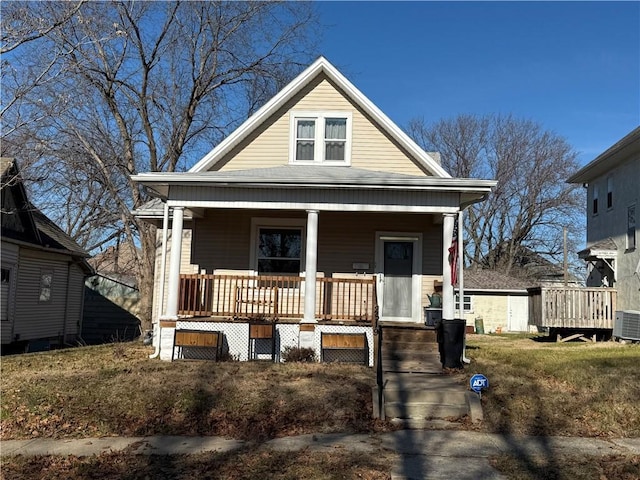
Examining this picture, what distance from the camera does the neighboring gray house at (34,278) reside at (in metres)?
16.8

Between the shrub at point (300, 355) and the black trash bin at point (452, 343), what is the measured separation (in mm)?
2526

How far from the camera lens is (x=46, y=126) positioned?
18.0 meters

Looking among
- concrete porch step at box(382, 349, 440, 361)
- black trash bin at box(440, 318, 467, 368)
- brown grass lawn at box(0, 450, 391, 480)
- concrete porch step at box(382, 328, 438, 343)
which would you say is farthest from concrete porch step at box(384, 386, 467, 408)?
concrete porch step at box(382, 328, 438, 343)

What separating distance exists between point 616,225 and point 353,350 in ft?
41.2

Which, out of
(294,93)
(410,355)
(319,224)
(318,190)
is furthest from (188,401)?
(294,93)

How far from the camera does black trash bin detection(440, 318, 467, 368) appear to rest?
9.87 m

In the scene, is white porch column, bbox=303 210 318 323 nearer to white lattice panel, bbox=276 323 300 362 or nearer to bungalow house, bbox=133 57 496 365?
white lattice panel, bbox=276 323 300 362

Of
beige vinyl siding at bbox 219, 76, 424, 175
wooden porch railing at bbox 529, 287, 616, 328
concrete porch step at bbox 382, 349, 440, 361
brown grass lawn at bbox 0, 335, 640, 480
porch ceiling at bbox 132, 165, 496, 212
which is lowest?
brown grass lawn at bbox 0, 335, 640, 480

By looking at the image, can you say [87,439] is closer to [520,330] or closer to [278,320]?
[278,320]

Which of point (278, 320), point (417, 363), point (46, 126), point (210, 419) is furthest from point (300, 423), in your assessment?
point (46, 126)

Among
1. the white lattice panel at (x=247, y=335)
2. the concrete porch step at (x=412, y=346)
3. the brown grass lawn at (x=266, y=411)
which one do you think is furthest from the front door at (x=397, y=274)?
the brown grass lawn at (x=266, y=411)

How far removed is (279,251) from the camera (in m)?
13.6

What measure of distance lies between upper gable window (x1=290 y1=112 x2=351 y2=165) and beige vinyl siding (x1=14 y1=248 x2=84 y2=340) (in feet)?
A: 32.6

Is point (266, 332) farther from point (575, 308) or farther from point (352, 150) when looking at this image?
point (575, 308)
